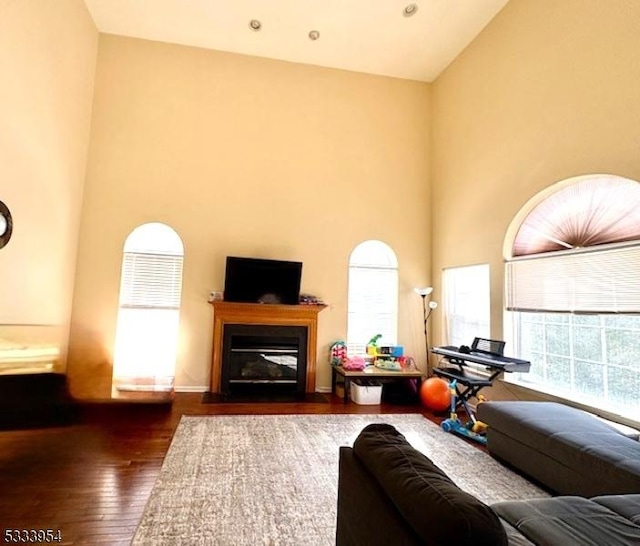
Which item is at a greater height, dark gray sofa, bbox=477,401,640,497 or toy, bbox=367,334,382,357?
toy, bbox=367,334,382,357

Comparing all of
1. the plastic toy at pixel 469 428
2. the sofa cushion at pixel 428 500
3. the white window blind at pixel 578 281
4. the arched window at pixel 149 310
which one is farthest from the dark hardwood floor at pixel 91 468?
the white window blind at pixel 578 281

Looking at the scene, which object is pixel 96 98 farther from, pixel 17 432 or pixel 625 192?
pixel 625 192

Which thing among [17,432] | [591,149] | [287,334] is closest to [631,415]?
[591,149]

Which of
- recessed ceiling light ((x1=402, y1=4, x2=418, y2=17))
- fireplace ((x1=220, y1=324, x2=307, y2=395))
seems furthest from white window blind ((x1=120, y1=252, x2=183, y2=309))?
recessed ceiling light ((x1=402, y1=4, x2=418, y2=17))

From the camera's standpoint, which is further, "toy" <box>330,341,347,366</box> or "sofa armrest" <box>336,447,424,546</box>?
"toy" <box>330,341,347,366</box>

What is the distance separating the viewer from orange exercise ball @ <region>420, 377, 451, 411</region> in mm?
4684

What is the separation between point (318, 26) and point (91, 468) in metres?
5.77

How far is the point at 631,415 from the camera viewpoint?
296cm

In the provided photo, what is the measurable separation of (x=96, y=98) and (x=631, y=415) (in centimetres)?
721

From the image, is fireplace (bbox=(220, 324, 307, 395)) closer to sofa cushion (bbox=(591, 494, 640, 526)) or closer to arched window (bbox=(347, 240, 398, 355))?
arched window (bbox=(347, 240, 398, 355))

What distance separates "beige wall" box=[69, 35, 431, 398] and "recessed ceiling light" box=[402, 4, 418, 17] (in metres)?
1.32

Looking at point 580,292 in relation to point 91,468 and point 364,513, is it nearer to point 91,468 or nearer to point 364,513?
point 364,513

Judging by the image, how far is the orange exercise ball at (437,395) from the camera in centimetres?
468

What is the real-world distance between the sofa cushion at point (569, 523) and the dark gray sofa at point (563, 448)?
0.63 m
